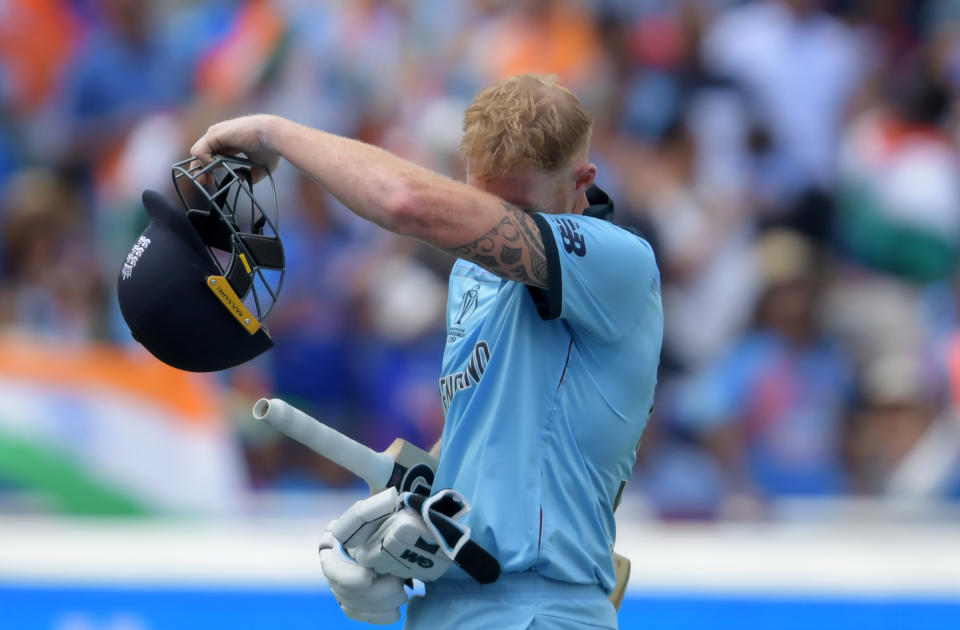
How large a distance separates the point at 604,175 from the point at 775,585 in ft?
8.57

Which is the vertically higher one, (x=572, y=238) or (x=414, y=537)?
(x=572, y=238)

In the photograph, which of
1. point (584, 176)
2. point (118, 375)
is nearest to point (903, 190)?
point (118, 375)

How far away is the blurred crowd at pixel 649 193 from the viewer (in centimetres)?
629

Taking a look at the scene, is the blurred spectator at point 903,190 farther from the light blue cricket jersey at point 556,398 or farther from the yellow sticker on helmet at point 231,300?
the yellow sticker on helmet at point 231,300

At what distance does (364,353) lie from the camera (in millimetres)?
6828

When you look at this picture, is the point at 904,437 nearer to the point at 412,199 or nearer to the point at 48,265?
the point at 412,199

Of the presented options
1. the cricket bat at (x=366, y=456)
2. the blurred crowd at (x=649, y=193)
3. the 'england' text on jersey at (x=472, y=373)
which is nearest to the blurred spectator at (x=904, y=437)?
the blurred crowd at (x=649, y=193)

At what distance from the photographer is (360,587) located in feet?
8.54

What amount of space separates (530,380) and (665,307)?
4.20 metres

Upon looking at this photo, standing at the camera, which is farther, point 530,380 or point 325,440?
point 325,440

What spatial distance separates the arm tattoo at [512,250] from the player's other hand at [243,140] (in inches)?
15.9

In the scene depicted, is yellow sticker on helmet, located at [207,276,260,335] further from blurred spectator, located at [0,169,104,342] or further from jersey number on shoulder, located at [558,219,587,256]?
blurred spectator, located at [0,169,104,342]

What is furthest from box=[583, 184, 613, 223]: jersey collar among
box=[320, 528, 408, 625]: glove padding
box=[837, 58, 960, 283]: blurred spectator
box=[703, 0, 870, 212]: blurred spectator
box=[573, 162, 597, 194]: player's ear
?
box=[703, 0, 870, 212]: blurred spectator

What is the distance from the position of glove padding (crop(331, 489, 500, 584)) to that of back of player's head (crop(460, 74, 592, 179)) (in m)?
0.64
